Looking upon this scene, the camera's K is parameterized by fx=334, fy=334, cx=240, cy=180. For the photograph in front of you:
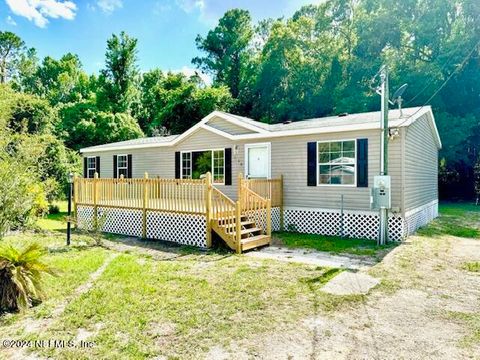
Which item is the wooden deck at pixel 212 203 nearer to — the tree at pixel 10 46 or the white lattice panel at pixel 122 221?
the white lattice panel at pixel 122 221

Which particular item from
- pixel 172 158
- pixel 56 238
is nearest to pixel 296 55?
pixel 172 158

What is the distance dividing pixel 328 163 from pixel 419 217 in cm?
374

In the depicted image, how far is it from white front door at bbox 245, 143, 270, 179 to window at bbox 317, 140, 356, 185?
185 centimetres

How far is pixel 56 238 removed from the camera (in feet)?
29.6

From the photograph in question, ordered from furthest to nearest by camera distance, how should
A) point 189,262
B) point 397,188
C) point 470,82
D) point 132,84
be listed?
1. point 132,84
2. point 470,82
3. point 397,188
4. point 189,262

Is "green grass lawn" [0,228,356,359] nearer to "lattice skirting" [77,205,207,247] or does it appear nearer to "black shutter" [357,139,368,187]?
"lattice skirting" [77,205,207,247]

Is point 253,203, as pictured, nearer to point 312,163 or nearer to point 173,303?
point 312,163

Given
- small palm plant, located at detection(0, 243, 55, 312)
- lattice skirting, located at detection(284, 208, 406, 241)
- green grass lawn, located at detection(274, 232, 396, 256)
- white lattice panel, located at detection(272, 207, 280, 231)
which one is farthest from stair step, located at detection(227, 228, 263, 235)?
small palm plant, located at detection(0, 243, 55, 312)

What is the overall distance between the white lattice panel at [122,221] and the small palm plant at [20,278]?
4.99 m

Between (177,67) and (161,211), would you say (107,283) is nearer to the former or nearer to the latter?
(161,211)

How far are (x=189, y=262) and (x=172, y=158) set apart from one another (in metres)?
7.59

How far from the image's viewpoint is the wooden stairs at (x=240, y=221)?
303 inches

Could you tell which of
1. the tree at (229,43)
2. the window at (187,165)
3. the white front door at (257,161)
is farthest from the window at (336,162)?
the tree at (229,43)

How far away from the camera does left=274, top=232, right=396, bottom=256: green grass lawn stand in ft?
25.4
